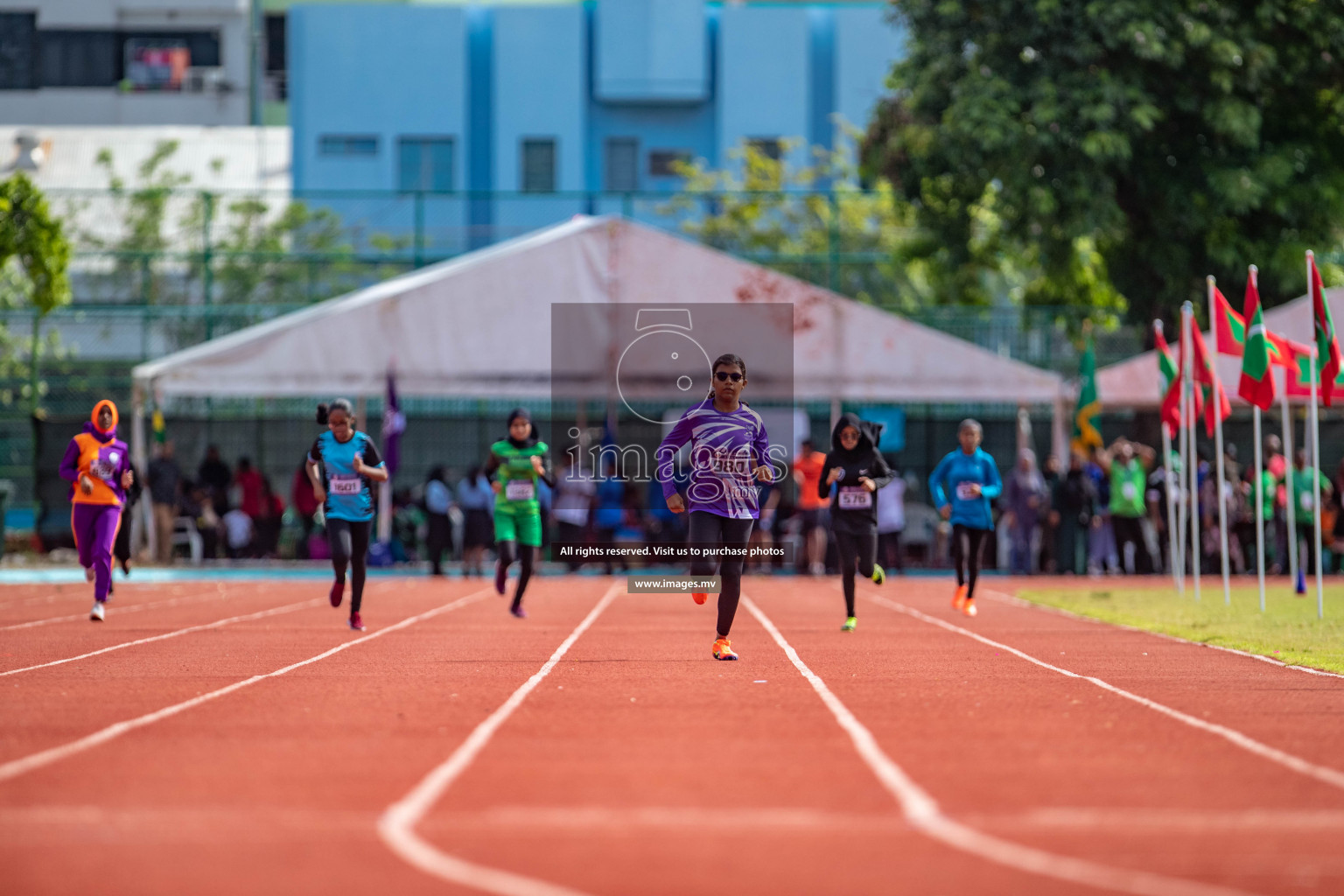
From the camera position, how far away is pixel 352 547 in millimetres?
15820

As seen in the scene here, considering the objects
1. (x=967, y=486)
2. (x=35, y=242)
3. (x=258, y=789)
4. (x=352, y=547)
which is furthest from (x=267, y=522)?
(x=258, y=789)

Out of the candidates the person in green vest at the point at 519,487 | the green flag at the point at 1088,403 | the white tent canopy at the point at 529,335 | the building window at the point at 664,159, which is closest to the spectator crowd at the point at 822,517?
the green flag at the point at 1088,403

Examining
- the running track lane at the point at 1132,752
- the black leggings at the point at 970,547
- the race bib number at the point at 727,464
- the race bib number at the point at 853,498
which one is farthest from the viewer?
the black leggings at the point at 970,547

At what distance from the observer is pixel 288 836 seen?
620 cm

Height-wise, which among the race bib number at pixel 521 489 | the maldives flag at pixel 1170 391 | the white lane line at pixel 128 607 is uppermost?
the maldives flag at pixel 1170 391

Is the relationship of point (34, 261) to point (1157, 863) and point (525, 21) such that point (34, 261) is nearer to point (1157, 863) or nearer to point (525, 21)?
point (1157, 863)

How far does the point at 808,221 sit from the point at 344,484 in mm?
32437

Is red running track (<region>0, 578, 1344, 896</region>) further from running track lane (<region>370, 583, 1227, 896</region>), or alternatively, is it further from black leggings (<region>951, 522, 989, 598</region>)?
black leggings (<region>951, 522, 989, 598</region>)

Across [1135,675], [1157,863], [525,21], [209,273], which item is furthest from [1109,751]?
[525,21]

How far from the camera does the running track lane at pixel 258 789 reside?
5.65m

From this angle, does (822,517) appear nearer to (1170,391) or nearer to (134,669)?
(1170,391)

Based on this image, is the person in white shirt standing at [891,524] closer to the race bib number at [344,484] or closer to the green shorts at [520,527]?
the green shorts at [520,527]

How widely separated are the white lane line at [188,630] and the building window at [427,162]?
33247mm

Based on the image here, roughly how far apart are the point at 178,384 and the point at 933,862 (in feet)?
74.6
